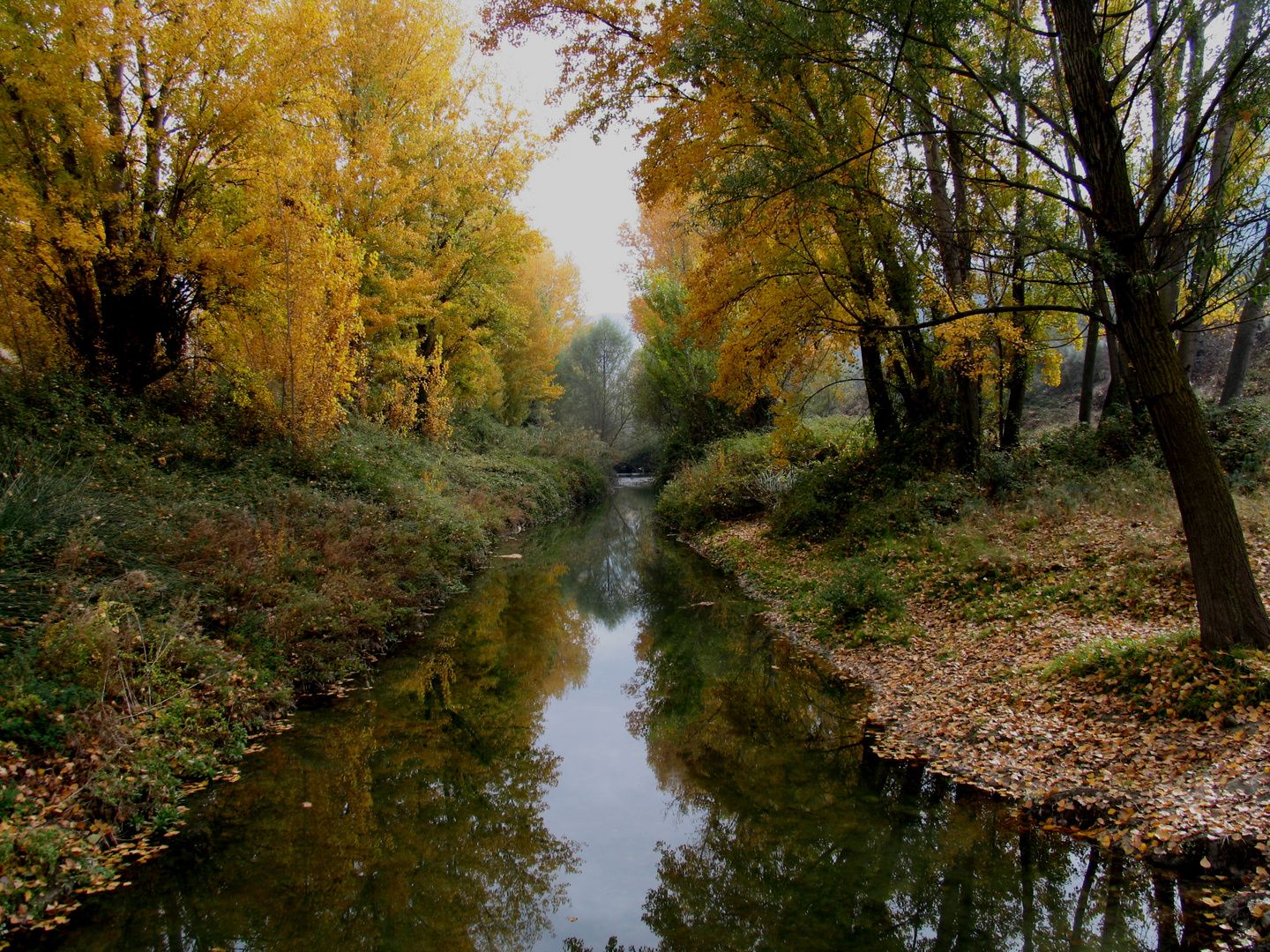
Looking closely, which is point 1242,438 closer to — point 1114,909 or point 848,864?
point 1114,909

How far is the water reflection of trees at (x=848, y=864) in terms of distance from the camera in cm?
370

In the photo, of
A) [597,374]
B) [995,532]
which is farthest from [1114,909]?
[597,374]

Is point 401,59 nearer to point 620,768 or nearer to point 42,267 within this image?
point 42,267

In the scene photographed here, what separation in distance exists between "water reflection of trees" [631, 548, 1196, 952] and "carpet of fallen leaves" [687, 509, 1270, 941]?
1.13 feet

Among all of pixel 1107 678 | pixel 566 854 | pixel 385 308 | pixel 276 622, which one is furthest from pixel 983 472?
pixel 385 308

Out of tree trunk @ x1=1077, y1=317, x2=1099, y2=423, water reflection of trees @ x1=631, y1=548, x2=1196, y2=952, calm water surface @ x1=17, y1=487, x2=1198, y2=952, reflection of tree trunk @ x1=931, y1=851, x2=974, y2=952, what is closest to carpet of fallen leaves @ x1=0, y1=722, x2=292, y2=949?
calm water surface @ x1=17, y1=487, x2=1198, y2=952

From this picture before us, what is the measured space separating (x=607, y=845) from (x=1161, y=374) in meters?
5.46

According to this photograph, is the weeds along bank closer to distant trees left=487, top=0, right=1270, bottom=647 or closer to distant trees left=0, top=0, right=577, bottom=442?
distant trees left=0, top=0, right=577, bottom=442

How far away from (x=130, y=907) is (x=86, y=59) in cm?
891

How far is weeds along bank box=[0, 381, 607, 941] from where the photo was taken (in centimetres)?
437

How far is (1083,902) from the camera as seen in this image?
3.79m

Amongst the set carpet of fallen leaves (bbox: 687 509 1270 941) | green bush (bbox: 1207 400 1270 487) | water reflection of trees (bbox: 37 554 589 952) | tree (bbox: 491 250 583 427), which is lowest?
water reflection of trees (bbox: 37 554 589 952)

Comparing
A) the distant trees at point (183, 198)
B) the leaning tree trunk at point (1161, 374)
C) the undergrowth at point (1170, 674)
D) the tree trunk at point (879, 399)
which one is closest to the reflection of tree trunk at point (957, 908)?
the undergrowth at point (1170, 674)

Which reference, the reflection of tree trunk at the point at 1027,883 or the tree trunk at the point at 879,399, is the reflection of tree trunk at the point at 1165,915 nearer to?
the reflection of tree trunk at the point at 1027,883
